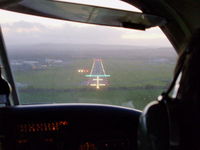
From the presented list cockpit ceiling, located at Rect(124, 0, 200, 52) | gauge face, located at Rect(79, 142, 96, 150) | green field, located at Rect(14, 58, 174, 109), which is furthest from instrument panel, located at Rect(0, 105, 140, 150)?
cockpit ceiling, located at Rect(124, 0, 200, 52)

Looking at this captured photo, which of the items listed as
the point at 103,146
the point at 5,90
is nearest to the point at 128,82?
the point at 103,146

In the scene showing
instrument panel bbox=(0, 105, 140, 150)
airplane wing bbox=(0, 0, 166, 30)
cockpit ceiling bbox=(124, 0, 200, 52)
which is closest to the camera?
instrument panel bbox=(0, 105, 140, 150)

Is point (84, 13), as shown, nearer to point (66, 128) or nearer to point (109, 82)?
point (109, 82)

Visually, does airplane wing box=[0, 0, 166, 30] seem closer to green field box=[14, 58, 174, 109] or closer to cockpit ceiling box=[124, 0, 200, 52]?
cockpit ceiling box=[124, 0, 200, 52]

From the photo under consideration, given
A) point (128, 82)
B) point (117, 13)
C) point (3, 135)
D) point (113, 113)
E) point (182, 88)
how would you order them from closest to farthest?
point (182, 88), point (3, 135), point (113, 113), point (117, 13), point (128, 82)

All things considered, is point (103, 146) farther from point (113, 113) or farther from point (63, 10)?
point (63, 10)

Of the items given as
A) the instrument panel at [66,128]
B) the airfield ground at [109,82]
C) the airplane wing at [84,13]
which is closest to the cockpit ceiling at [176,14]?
the airplane wing at [84,13]
